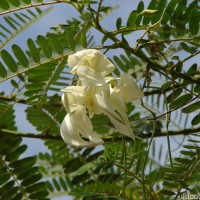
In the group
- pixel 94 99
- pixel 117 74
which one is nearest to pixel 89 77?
pixel 94 99

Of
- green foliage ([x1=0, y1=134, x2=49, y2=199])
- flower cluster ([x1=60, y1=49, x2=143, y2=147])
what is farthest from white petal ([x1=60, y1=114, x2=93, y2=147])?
green foliage ([x1=0, y1=134, x2=49, y2=199])

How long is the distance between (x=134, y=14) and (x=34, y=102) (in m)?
0.39

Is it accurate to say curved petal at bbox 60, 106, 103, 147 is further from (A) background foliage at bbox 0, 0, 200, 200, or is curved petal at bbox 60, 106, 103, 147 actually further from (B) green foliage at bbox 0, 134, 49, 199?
(B) green foliage at bbox 0, 134, 49, 199

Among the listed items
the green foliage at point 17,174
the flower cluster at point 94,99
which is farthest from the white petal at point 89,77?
the green foliage at point 17,174

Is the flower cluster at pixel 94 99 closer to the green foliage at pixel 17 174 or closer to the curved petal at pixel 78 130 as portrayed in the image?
the curved petal at pixel 78 130

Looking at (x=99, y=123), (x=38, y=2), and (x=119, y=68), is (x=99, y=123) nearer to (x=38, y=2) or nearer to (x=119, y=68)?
(x=119, y=68)

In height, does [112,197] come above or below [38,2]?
below

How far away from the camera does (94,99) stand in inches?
33.7

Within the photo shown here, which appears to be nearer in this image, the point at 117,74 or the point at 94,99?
the point at 94,99

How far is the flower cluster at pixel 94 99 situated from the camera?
2.77ft

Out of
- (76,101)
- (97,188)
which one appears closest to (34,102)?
(97,188)

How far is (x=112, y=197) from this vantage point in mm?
1116

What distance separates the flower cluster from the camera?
845mm

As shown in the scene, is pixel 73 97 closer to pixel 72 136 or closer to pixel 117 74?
pixel 72 136
